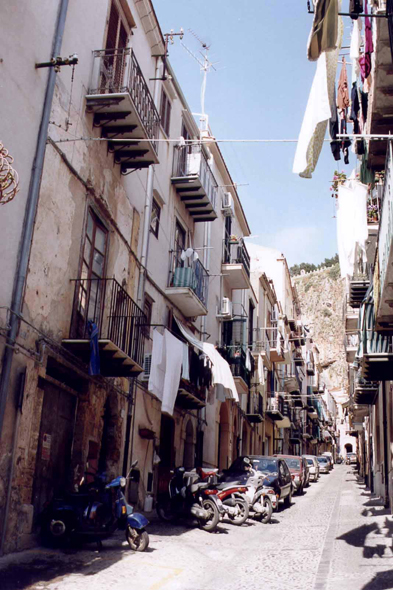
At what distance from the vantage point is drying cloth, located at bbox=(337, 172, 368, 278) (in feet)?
46.4

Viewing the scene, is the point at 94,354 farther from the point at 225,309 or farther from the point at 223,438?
the point at 223,438

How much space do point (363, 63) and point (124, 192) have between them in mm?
5814

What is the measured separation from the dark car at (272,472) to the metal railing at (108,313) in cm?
543

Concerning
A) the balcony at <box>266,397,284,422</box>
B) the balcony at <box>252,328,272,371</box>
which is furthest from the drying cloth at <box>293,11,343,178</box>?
the balcony at <box>266,397,284,422</box>

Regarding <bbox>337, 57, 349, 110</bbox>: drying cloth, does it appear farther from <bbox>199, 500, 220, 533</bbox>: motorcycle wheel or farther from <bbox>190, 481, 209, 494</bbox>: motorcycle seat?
<bbox>199, 500, 220, 533</bbox>: motorcycle wheel

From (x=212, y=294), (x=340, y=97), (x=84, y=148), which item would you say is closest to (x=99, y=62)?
(x=84, y=148)

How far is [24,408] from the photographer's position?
9133mm

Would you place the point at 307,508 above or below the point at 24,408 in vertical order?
below

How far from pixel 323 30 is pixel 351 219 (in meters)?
6.57

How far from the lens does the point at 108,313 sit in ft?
42.2

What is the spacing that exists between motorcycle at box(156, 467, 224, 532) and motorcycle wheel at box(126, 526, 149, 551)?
3065mm

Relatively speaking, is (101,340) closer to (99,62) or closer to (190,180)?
(99,62)

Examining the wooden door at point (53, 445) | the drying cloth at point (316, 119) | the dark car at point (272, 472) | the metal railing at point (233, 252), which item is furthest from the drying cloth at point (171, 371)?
the metal railing at point (233, 252)

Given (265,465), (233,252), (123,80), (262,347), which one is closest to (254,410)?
(262,347)
